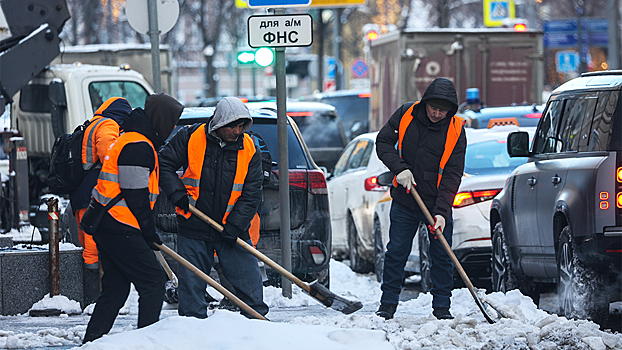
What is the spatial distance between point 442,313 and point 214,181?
6.28 ft

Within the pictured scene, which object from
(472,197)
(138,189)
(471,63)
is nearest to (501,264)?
(472,197)

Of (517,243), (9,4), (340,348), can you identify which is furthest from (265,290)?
(9,4)

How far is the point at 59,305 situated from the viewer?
24.8ft

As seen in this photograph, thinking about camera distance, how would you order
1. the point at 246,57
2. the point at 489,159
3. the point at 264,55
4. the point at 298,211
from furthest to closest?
the point at 246,57, the point at 489,159, the point at 264,55, the point at 298,211

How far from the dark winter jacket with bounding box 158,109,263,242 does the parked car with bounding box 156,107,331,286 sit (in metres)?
1.52

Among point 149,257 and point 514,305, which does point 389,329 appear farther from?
point 149,257

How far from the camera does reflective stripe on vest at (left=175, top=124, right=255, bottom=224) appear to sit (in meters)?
6.25

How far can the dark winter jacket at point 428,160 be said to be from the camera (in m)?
7.02

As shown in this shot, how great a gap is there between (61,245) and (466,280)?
10.1 feet

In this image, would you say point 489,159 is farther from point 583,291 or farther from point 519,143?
point 583,291

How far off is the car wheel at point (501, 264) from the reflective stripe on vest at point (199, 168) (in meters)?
2.88

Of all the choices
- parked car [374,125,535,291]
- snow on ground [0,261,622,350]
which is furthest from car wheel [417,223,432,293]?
snow on ground [0,261,622,350]

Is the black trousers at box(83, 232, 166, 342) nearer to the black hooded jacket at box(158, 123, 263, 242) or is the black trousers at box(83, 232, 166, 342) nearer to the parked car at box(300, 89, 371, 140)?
the black hooded jacket at box(158, 123, 263, 242)

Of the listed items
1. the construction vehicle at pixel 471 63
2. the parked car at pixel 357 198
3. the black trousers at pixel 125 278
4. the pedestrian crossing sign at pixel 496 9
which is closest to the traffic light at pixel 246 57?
the parked car at pixel 357 198
